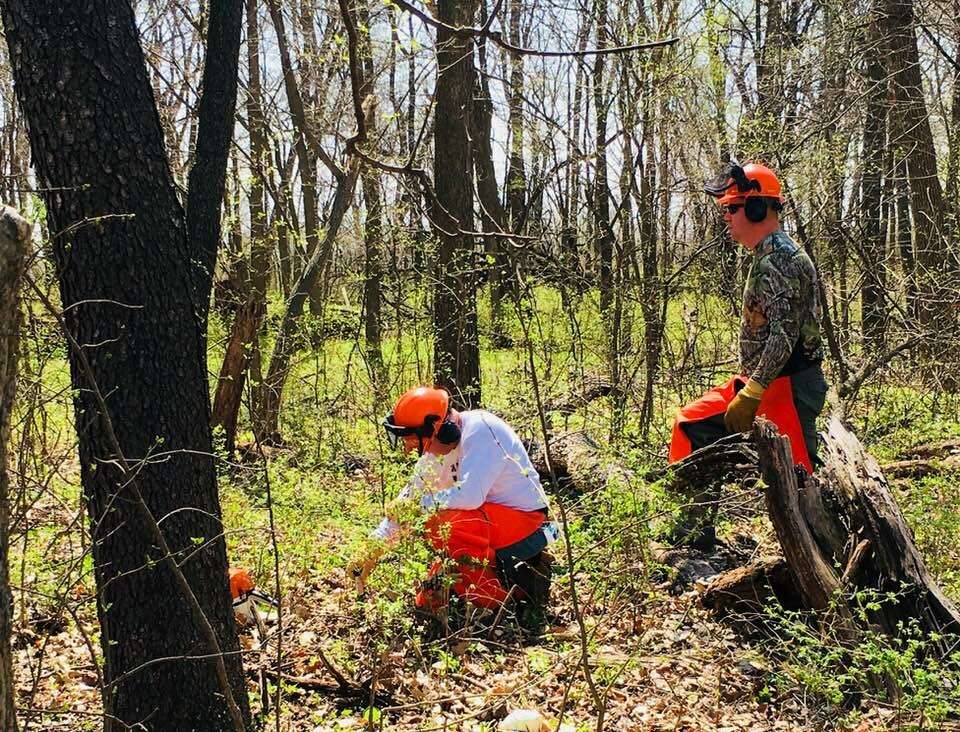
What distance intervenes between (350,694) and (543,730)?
106 cm

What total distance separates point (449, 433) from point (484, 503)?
47 centimetres

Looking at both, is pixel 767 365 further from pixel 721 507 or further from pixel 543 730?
pixel 543 730

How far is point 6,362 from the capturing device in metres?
1.88

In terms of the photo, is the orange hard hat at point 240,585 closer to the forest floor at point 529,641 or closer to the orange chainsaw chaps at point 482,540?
the forest floor at point 529,641

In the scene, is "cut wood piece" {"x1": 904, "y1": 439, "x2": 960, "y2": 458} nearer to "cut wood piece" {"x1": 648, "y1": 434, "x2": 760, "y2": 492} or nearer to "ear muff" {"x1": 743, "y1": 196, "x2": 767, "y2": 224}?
"cut wood piece" {"x1": 648, "y1": 434, "x2": 760, "y2": 492}

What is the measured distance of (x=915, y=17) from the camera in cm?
948

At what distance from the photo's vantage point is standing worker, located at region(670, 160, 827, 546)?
479cm

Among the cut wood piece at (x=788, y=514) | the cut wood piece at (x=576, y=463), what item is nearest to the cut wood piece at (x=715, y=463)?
the cut wood piece at (x=788, y=514)

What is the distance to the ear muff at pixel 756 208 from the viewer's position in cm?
490

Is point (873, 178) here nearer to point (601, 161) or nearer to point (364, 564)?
point (601, 161)

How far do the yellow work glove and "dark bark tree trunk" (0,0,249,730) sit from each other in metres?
2.95

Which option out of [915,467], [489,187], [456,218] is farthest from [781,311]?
[489,187]

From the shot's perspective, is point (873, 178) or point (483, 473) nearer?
point (483, 473)

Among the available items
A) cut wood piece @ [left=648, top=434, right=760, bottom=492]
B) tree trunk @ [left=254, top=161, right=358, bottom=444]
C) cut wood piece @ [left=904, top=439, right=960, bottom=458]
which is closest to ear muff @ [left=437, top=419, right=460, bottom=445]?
cut wood piece @ [left=648, top=434, right=760, bottom=492]
